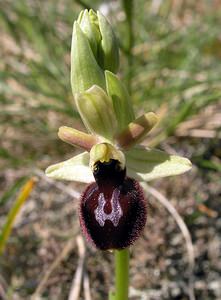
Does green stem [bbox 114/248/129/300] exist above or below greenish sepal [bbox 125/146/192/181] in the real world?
below

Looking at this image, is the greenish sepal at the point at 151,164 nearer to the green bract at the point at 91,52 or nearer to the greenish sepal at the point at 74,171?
the greenish sepal at the point at 74,171

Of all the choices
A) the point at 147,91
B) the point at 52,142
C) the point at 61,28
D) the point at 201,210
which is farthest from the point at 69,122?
the point at 201,210

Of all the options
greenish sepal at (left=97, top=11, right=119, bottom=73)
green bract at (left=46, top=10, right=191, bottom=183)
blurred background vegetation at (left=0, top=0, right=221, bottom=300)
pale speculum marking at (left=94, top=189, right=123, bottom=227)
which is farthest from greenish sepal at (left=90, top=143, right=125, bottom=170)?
blurred background vegetation at (left=0, top=0, right=221, bottom=300)

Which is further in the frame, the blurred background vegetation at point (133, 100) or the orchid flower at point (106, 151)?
the blurred background vegetation at point (133, 100)

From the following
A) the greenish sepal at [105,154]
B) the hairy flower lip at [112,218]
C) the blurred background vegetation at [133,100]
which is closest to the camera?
the hairy flower lip at [112,218]

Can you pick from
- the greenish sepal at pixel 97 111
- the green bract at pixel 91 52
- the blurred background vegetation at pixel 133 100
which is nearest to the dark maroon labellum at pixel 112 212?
the greenish sepal at pixel 97 111

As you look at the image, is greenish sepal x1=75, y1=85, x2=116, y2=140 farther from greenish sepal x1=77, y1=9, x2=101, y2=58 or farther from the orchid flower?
greenish sepal x1=77, y1=9, x2=101, y2=58
